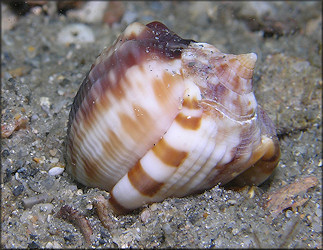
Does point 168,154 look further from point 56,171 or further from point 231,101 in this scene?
point 56,171

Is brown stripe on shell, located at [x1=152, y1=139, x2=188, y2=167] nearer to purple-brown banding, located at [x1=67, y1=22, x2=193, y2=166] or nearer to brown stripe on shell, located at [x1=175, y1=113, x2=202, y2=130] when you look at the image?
brown stripe on shell, located at [x1=175, y1=113, x2=202, y2=130]

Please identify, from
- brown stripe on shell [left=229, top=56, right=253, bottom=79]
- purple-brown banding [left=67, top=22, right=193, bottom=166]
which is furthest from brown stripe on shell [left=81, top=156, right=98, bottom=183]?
brown stripe on shell [left=229, top=56, right=253, bottom=79]

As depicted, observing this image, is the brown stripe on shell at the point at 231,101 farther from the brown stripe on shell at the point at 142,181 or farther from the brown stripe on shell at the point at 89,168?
the brown stripe on shell at the point at 89,168

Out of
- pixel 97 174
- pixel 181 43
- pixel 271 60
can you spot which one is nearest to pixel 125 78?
Result: pixel 181 43

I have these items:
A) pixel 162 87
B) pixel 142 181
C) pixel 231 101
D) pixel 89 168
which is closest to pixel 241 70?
pixel 231 101

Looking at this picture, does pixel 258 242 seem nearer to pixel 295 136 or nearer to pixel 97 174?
pixel 97 174

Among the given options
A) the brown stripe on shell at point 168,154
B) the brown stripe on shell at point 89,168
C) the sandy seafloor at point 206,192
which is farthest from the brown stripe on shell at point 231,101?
the brown stripe on shell at point 89,168

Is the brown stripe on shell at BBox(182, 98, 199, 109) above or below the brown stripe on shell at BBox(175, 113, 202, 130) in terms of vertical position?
above
